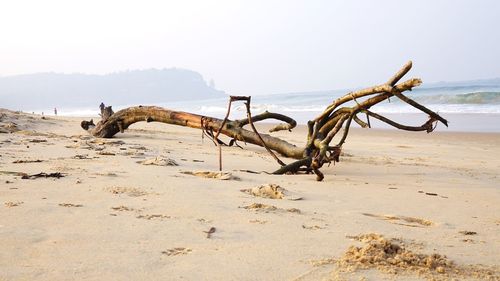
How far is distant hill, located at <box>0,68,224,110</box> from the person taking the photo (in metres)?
142

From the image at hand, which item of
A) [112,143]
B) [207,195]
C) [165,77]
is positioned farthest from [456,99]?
[165,77]

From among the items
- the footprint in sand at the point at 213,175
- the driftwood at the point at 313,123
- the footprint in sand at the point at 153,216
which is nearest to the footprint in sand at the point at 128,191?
the footprint in sand at the point at 153,216

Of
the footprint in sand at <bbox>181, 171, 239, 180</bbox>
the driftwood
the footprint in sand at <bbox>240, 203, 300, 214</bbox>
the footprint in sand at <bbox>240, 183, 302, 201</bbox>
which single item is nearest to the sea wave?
the driftwood

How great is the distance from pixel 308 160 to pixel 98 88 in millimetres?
167876

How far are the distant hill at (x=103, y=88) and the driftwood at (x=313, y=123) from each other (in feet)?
429

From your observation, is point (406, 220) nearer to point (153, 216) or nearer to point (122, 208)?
point (153, 216)

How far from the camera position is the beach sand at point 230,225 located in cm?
191

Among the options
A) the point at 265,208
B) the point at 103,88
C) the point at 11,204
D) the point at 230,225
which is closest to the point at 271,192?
the point at 265,208

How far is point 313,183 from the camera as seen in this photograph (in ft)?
14.3

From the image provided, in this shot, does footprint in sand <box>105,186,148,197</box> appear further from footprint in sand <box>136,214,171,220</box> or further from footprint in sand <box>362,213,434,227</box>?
footprint in sand <box>362,213,434,227</box>

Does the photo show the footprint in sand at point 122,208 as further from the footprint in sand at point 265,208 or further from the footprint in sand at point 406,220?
the footprint in sand at point 406,220

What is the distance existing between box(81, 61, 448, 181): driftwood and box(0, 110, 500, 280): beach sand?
0.32 m

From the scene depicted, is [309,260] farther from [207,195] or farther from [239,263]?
[207,195]

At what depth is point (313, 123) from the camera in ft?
17.5
